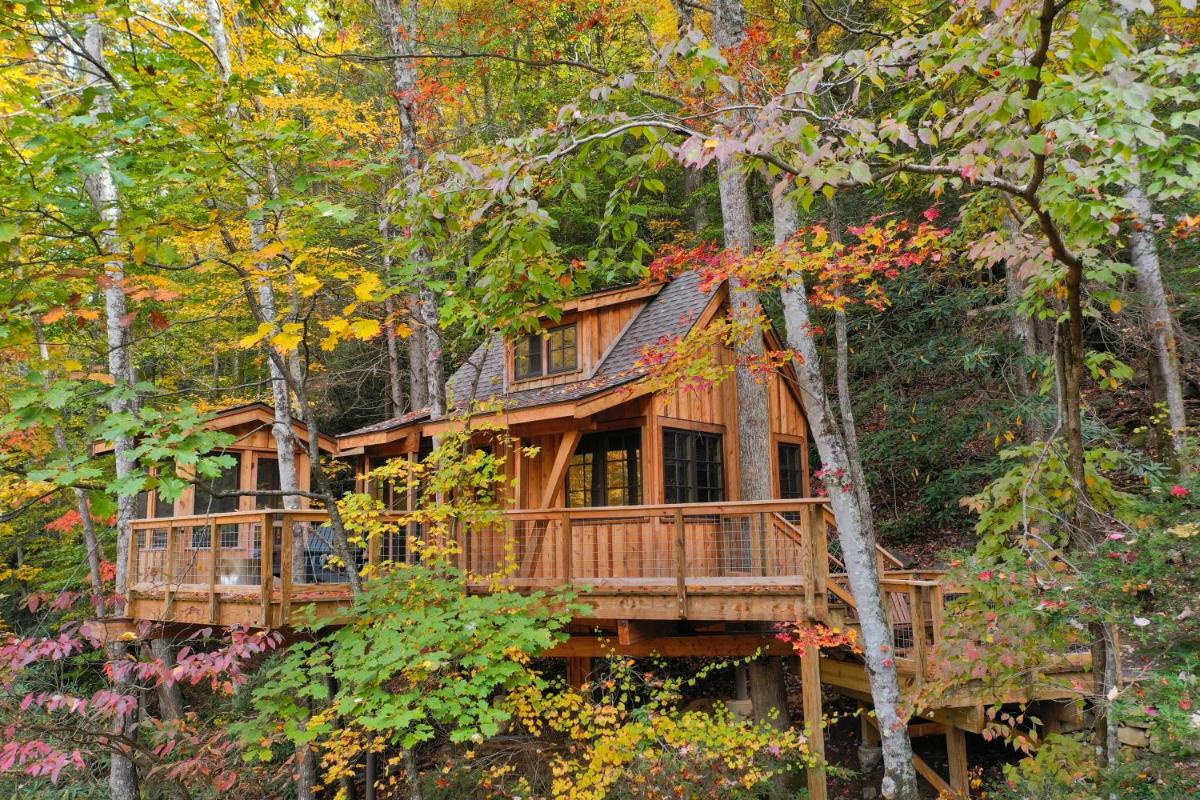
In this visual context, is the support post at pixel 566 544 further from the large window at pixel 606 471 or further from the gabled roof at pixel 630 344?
the large window at pixel 606 471

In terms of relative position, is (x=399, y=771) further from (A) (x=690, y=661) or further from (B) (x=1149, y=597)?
(B) (x=1149, y=597)

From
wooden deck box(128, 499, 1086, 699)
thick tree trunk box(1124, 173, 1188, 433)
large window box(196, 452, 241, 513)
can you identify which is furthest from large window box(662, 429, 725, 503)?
large window box(196, 452, 241, 513)

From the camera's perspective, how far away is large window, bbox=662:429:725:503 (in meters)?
10.1

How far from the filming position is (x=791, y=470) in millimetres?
12438

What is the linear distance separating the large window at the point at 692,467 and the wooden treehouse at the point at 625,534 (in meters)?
0.03

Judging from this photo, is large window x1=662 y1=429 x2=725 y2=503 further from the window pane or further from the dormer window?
the window pane

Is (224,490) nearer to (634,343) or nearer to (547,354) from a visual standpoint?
(547,354)

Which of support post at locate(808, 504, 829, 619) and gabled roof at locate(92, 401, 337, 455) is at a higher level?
gabled roof at locate(92, 401, 337, 455)

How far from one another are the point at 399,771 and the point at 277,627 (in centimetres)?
341

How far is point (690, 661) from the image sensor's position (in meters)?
12.1

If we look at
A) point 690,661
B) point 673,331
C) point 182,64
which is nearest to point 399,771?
point 690,661

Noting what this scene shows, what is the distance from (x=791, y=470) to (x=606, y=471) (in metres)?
3.69

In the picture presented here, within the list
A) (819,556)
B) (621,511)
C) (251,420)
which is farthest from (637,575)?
(251,420)

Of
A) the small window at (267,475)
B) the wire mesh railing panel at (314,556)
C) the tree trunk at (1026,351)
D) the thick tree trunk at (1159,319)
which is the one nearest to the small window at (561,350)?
the wire mesh railing panel at (314,556)
